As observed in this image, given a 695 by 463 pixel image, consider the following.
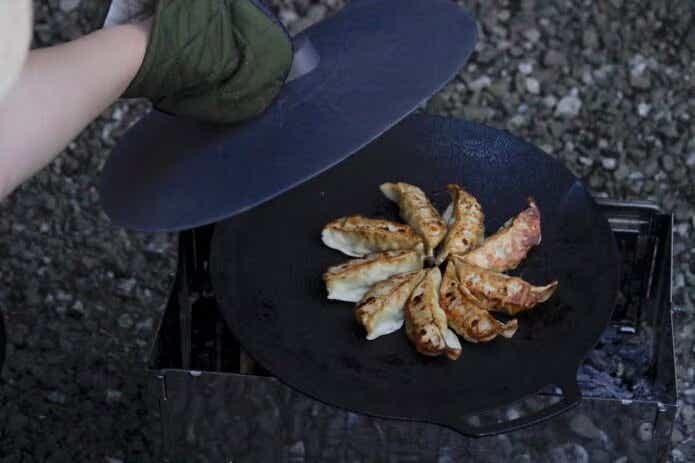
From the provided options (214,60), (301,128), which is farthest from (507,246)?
(214,60)

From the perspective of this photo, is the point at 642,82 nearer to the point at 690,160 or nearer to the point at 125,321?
the point at 690,160

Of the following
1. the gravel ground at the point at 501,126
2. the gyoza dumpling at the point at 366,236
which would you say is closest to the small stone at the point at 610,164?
the gravel ground at the point at 501,126

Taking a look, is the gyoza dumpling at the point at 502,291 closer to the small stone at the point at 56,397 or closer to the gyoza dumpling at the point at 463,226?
the gyoza dumpling at the point at 463,226

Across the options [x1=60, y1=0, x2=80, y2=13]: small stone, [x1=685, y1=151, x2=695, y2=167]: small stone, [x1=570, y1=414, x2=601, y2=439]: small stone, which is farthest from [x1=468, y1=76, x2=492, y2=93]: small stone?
[x1=570, y1=414, x2=601, y2=439]: small stone

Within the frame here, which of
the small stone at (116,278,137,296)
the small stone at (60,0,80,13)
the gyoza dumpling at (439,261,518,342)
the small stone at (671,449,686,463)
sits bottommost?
the small stone at (671,449,686,463)

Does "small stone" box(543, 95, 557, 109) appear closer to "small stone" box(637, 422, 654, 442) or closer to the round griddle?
the round griddle

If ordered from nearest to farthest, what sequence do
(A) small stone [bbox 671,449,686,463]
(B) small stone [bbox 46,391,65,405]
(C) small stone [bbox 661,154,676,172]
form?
(A) small stone [bbox 671,449,686,463], (B) small stone [bbox 46,391,65,405], (C) small stone [bbox 661,154,676,172]

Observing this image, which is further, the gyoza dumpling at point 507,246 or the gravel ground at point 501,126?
the gravel ground at point 501,126
